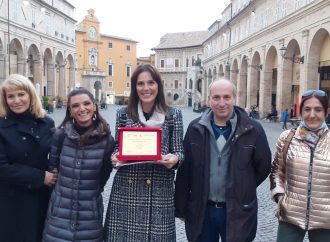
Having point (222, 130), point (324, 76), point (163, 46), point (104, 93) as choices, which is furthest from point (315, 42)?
point (163, 46)

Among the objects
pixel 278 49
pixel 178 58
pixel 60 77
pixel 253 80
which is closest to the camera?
pixel 278 49

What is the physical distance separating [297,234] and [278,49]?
90.3ft

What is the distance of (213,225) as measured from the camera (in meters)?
3.65

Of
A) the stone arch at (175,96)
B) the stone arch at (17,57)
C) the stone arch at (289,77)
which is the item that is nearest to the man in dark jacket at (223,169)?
the stone arch at (289,77)

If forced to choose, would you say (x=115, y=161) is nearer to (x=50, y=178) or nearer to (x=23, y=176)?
(x=50, y=178)

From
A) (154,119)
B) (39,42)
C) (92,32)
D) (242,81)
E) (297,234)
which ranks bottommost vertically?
(297,234)

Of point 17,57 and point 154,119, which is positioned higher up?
point 17,57

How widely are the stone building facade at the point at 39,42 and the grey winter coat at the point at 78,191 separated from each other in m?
27.9

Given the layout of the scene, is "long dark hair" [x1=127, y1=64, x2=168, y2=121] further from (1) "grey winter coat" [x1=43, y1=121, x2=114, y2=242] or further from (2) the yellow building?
(2) the yellow building

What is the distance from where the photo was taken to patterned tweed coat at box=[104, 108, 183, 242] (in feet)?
11.4

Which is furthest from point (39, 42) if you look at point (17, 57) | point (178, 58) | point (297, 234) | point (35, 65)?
point (178, 58)

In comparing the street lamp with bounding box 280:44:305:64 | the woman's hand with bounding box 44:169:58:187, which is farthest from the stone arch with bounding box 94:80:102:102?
the woman's hand with bounding box 44:169:58:187

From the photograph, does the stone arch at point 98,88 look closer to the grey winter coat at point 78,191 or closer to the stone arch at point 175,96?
the stone arch at point 175,96

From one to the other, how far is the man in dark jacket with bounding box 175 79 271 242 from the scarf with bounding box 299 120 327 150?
1.12 ft
